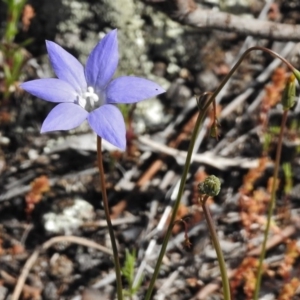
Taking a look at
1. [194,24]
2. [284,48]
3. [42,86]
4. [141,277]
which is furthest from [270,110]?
[42,86]

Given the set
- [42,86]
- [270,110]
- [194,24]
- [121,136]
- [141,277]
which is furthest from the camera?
[270,110]

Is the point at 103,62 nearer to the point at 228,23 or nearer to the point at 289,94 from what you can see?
the point at 289,94

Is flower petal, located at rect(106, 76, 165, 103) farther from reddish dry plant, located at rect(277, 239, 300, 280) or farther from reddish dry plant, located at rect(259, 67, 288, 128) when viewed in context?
reddish dry plant, located at rect(259, 67, 288, 128)

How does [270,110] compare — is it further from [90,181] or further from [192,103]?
[90,181]

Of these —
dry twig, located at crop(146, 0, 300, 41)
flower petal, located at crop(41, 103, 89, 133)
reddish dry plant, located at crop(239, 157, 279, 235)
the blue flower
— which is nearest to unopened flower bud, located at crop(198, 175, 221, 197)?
the blue flower

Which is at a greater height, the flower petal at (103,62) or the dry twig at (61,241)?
the flower petal at (103,62)

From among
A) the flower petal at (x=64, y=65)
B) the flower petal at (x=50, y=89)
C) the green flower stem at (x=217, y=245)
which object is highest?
the flower petal at (x=64, y=65)

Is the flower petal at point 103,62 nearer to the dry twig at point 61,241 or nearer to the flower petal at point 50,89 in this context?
the flower petal at point 50,89

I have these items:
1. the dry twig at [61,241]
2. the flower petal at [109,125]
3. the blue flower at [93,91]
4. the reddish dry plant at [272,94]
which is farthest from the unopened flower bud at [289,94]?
the dry twig at [61,241]

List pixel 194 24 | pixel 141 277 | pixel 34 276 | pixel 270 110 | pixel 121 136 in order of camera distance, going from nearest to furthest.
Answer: pixel 121 136
pixel 141 277
pixel 34 276
pixel 194 24
pixel 270 110
